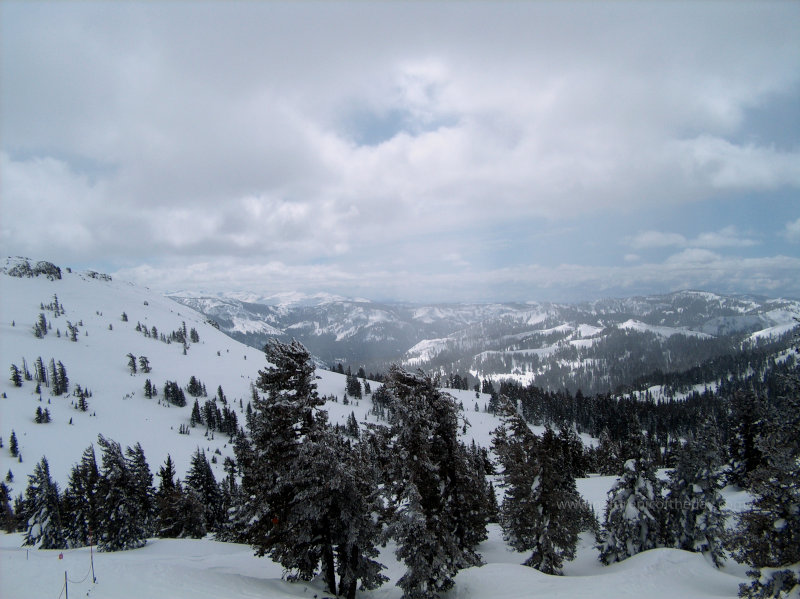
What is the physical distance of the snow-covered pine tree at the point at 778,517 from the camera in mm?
12266

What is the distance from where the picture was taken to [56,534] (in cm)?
3803

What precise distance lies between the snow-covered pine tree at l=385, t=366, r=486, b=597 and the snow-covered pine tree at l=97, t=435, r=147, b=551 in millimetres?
29719

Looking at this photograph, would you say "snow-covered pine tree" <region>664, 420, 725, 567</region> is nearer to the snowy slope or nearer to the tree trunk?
the tree trunk

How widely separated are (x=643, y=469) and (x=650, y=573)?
756 centimetres

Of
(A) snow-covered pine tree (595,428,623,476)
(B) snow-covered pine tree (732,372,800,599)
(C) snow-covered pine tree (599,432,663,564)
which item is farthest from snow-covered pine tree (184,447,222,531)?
(A) snow-covered pine tree (595,428,623,476)

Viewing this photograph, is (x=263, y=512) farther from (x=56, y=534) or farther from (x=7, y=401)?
(x=7, y=401)

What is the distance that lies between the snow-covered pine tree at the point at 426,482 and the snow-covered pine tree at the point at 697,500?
53.9 ft

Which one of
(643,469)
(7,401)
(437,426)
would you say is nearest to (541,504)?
(643,469)

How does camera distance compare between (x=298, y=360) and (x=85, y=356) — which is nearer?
(x=298, y=360)

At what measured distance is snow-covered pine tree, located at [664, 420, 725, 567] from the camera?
2436 centimetres

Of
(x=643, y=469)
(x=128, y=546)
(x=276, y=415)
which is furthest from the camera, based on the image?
(x=128, y=546)

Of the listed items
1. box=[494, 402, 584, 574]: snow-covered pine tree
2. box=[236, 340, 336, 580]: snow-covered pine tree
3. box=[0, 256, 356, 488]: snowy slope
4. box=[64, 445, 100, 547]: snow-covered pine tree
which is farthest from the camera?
box=[0, 256, 356, 488]: snowy slope

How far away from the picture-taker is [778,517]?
13125mm

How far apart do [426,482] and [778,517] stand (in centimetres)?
1333
